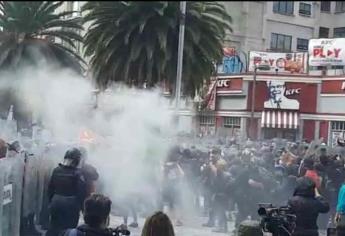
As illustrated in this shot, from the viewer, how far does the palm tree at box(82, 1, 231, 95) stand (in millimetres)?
4613

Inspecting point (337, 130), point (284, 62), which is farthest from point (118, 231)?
point (284, 62)

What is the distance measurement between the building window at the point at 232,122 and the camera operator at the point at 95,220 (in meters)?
16.7

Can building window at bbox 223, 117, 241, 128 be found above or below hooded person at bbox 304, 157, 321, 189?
above

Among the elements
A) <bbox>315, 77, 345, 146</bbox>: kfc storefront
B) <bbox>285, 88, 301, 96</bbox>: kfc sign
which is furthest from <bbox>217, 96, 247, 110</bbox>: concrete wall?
<bbox>315, 77, 345, 146</bbox>: kfc storefront

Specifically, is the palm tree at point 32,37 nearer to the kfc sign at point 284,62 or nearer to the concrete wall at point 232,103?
the concrete wall at point 232,103

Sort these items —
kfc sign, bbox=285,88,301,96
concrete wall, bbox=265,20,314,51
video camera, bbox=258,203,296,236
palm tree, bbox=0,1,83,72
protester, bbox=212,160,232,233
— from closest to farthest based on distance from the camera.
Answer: palm tree, bbox=0,1,83,72 → video camera, bbox=258,203,296,236 → protester, bbox=212,160,232,233 → concrete wall, bbox=265,20,314,51 → kfc sign, bbox=285,88,301,96

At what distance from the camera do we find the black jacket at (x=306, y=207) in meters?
6.21

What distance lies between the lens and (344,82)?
22.4 metres

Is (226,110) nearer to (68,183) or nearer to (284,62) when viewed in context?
(284,62)

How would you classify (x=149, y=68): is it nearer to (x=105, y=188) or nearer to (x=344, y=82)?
(x=105, y=188)

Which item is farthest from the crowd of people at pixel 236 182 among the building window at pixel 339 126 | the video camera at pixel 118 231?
the building window at pixel 339 126

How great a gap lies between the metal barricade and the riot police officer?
1.55ft

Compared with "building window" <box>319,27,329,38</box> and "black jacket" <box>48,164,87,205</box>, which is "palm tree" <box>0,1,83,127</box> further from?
"building window" <box>319,27,329,38</box>

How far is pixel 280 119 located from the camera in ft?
76.4
